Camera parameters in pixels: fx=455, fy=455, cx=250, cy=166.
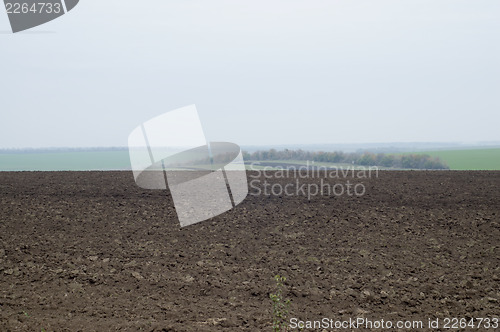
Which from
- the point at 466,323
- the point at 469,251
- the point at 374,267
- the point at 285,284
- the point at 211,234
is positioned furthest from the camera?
the point at 211,234

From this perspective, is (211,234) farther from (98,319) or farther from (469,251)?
(469,251)

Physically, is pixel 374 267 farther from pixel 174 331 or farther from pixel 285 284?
pixel 174 331

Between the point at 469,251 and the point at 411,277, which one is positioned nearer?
the point at 411,277

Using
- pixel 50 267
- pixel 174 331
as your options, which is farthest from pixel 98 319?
pixel 50 267

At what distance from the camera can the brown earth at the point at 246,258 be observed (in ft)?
15.9

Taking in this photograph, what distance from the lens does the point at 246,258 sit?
241 inches

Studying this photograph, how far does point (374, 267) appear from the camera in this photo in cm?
583

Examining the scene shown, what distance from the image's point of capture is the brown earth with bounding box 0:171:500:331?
4.84m

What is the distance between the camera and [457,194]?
28.4 ft

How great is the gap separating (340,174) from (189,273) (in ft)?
18.2

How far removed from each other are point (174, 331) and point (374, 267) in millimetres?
2778

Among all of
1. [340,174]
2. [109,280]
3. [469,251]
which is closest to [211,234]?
[109,280]

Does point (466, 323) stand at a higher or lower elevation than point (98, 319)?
lower

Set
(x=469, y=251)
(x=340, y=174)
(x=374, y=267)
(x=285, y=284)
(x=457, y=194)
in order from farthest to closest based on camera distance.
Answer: (x=340, y=174), (x=457, y=194), (x=469, y=251), (x=374, y=267), (x=285, y=284)
